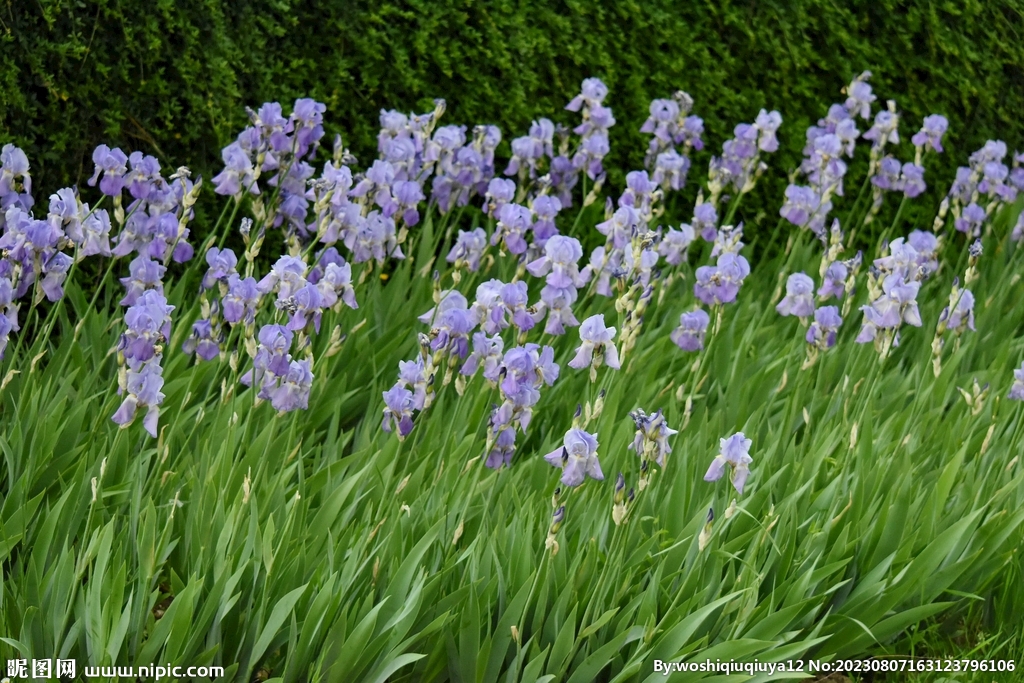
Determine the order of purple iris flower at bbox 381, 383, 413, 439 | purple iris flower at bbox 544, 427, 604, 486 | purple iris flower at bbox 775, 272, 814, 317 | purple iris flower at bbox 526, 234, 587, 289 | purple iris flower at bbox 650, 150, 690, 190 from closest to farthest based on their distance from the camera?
1. purple iris flower at bbox 544, 427, 604, 486
2. purple iris flower at bbox 381, 383, 413, 439
3. purple iris flower at bbox 526, 234, 587, 289
4. purple iris flower at bbox 775, 272, 814, 317
5. purple iris flower at bbox 650, 150, 690, 190

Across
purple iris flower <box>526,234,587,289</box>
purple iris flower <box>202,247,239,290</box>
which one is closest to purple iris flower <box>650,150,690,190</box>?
purple iris flower <box>526,234,587,289</box>

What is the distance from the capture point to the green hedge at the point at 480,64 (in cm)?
344

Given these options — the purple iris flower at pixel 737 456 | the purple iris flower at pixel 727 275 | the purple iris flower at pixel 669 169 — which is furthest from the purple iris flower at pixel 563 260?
the purple iris flower at pixel 669 169

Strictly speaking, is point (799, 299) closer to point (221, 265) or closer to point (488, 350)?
point (488, 350)

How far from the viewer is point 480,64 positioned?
438 centimetres

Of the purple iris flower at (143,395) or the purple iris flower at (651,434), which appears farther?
the purple iris flower at (143,395)

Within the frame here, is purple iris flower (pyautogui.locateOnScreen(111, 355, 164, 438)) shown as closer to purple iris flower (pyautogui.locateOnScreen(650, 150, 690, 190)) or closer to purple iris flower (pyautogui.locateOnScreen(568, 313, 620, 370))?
purple iris flower (pyautogui.locateOnScreen(568, 313, 620, 370))

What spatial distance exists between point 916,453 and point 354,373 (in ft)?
5.44

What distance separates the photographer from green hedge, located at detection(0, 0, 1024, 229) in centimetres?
344

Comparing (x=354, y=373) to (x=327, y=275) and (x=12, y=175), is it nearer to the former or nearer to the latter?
(x=327, y=275)

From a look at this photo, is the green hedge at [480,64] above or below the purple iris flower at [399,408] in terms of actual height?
above

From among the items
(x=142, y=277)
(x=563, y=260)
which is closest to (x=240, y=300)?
(x=142, y=277)

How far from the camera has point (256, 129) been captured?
130 inches

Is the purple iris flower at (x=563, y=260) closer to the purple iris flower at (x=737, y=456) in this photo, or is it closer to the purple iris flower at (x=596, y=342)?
the purple iris flower at (x=596, y=342)
